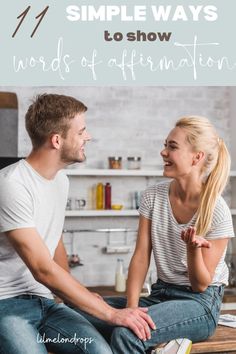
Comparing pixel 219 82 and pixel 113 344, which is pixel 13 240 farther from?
pixel 219 82

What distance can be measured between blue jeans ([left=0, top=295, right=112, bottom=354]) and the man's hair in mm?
694

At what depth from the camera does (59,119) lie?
2.66 m

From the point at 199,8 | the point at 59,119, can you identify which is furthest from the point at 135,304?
the point at 199,8

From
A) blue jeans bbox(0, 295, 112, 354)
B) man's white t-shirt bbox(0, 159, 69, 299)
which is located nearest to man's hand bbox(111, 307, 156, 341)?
blue jeans bbox(0, 295, 112, 354)

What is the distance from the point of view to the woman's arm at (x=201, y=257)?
7.48ft

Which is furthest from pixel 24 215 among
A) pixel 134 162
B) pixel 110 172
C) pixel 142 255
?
pixel 134 162

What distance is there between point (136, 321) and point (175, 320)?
17cm

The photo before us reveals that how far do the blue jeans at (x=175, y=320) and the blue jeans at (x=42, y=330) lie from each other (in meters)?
0.08

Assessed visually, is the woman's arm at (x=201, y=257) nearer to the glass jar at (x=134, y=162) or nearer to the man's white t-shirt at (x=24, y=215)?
the man's white t-shirt at (x=24, y=215)

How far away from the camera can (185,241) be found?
2.31 meters

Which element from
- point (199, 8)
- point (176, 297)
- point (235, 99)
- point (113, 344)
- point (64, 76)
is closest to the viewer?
point (113, 344)

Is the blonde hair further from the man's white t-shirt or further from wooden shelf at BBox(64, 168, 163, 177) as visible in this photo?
wooden shelf at BBox(64, 168, 163, 177)

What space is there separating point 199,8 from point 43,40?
1035 mm

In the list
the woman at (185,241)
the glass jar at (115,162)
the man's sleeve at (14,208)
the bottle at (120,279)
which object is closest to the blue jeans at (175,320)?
the woman at (185,241)
